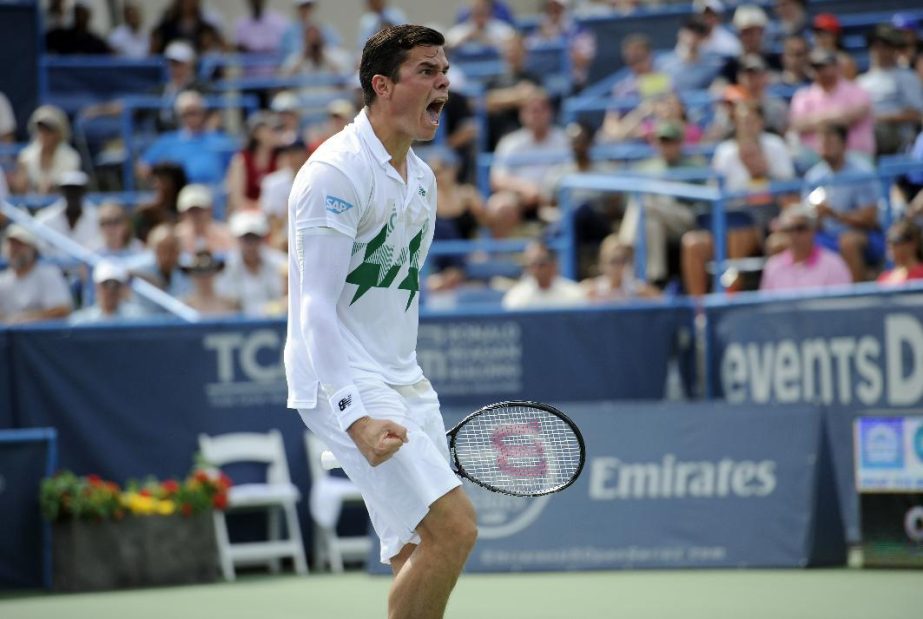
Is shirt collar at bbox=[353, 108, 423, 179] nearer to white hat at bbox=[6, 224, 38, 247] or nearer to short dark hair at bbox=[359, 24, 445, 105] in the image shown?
short dark hair at bbox=[359, 24, 445, 105]

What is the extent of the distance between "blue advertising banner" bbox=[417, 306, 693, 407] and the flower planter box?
1881 mm

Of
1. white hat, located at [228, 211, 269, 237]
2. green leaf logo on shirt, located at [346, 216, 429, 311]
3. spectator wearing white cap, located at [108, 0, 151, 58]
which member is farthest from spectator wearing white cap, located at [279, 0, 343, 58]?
green leaf logo on shirt, located at [346, 216, 429, 311]

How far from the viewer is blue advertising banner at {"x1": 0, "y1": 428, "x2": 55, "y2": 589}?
31.8 ft

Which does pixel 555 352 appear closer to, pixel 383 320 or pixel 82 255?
pixel 82 255

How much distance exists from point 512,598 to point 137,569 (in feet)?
8.16

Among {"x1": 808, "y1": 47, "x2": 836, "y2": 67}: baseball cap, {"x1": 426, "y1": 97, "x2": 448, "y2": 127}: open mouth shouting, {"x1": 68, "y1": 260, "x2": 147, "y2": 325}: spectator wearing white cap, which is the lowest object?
{"x1": 68, "y1": 260, "x2": 147, "y2": 325}: spectator wearing white cap

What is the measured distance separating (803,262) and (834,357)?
1288 mm

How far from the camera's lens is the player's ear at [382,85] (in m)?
5.05

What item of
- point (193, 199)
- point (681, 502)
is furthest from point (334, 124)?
point (681, 502)

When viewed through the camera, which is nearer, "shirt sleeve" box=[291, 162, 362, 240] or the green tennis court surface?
"shirt sleeve" box=[291, 162, 362, 240]

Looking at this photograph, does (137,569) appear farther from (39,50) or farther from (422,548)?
(39,50)

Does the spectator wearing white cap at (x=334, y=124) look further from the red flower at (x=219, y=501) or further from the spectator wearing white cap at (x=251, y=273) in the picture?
the red flower at (x=219, y=501)

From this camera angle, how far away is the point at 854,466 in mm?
9383

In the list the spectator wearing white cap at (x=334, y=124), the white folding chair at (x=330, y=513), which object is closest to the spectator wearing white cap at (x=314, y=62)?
the spectator wearing white cap at (x=334, y=124)
